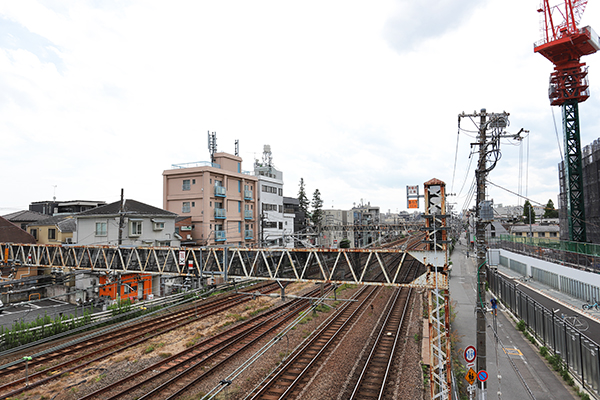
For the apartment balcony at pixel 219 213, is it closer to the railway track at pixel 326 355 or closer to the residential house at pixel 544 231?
the railway track at pixel 326 355

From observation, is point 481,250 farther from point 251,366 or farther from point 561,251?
point 561,251

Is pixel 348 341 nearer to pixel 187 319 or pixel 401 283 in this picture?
pixel 401 283

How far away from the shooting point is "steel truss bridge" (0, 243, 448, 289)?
1270 cm

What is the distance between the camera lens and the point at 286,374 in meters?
13.4

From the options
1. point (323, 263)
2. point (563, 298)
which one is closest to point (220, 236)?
point (323, 263)

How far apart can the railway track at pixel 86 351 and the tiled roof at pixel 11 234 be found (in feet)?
72.5

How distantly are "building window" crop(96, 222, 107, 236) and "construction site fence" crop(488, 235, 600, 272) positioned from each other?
37.2 metres

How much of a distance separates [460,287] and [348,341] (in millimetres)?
20596

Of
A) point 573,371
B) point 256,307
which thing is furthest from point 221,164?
point 573,371

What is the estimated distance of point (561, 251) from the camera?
26.3 m

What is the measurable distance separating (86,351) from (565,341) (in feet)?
69.3

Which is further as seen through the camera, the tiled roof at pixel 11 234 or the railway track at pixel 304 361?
the tiled roof at pixel 11 234

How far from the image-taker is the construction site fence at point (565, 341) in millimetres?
11570

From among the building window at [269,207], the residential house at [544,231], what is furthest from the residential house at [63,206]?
the residential house at [544,231]
